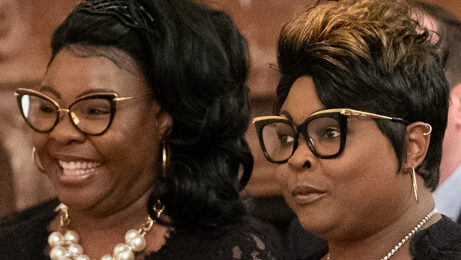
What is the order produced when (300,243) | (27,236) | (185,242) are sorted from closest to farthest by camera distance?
(185,242) → (27,236) → (300,243)

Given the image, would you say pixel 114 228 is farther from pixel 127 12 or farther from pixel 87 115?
pixel 127 12

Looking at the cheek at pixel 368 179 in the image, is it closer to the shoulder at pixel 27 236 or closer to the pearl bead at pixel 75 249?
the pearl bead at pixel 75 249

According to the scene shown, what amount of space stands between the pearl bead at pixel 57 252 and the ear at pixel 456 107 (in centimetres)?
104

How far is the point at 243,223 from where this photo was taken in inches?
67.7

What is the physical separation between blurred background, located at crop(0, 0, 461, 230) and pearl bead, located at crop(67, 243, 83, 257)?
2.85ft

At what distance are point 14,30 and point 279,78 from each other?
1.42 m

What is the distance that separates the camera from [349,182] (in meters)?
1.32

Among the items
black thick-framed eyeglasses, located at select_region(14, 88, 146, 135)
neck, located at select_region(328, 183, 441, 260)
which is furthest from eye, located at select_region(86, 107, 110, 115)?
neck, located at select_region(328, 183, 441, 260)

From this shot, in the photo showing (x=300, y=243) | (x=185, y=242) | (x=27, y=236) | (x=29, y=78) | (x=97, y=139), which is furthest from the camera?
(x=29, y=78)

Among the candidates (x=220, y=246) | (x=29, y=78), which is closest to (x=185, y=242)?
(x=220, y=246)

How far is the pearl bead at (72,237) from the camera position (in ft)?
5.49

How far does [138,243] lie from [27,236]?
1.05 ft

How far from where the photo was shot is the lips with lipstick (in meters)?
1.34

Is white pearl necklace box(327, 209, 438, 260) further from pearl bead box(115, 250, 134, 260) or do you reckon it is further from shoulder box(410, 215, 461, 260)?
pearl bead box(115, 250, 134, 260)
